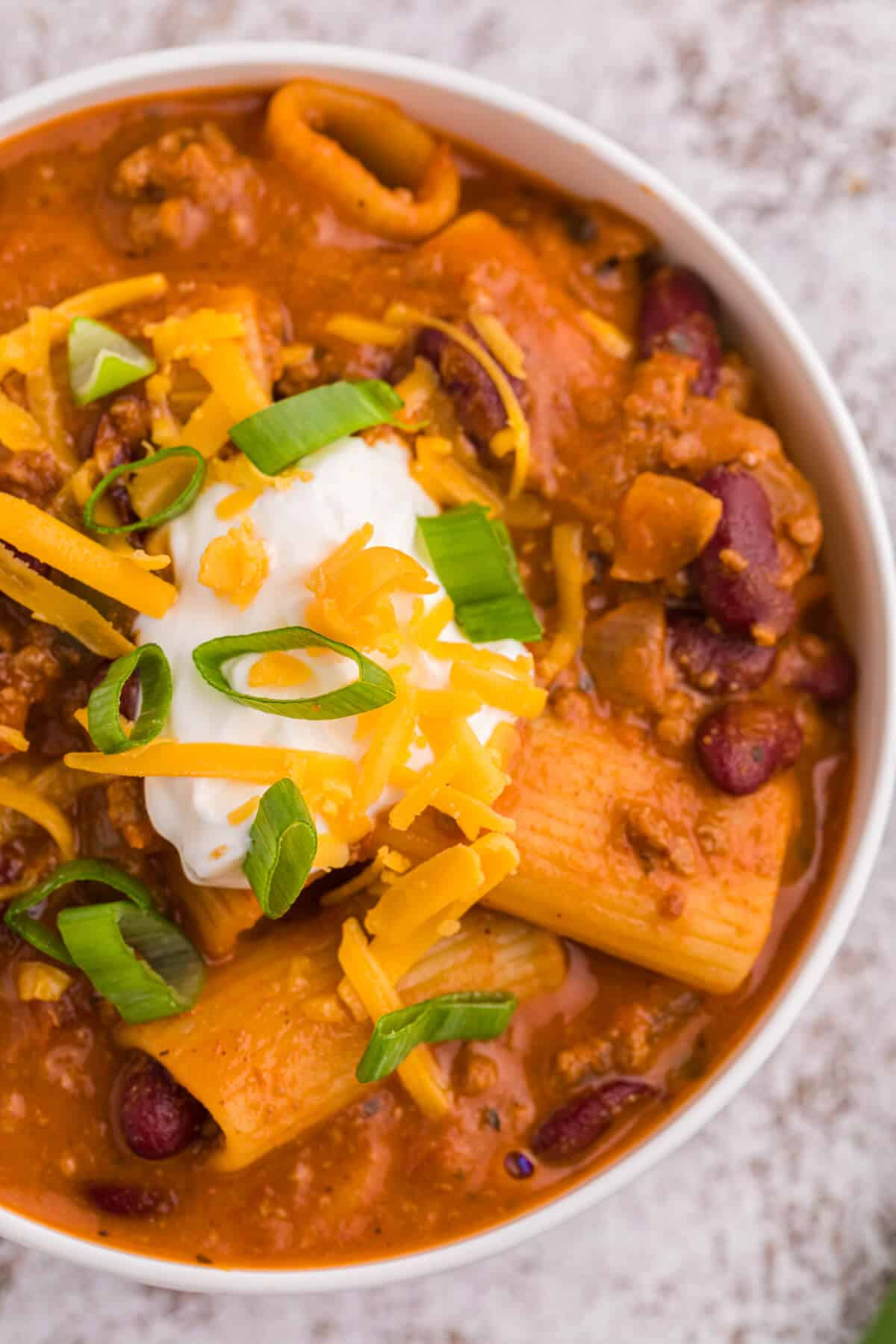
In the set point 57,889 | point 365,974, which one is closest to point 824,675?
point 365,974

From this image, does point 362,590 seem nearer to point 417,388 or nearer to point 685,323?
point 417,388

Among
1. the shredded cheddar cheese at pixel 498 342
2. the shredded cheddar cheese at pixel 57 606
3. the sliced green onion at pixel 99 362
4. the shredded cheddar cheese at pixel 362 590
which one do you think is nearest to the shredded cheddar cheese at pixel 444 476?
the shredded cheddar cheese at pixel 498 342

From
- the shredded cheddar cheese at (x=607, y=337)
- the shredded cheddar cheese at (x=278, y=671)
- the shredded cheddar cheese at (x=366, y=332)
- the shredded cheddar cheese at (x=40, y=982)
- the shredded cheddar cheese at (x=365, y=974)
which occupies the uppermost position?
the shredded cheddar cheese at (x=607, y=337)

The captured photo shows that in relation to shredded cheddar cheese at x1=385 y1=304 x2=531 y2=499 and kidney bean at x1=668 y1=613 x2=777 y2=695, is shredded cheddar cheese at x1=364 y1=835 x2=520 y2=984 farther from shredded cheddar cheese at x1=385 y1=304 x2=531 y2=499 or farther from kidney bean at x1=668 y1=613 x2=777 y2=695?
shredded cheddar cheese at x1=385 y1=304 x2=531 y2=499

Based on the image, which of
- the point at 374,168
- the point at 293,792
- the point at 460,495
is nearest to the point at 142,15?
the point at 374,168

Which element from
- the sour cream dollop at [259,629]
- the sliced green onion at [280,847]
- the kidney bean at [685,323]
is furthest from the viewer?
the kidney bean at [685,323]

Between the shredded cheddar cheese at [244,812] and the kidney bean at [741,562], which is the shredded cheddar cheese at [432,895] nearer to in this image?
the shredded cheddar cheese at [244,812]

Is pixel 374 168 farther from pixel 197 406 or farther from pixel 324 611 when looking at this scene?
pixel 324 611
